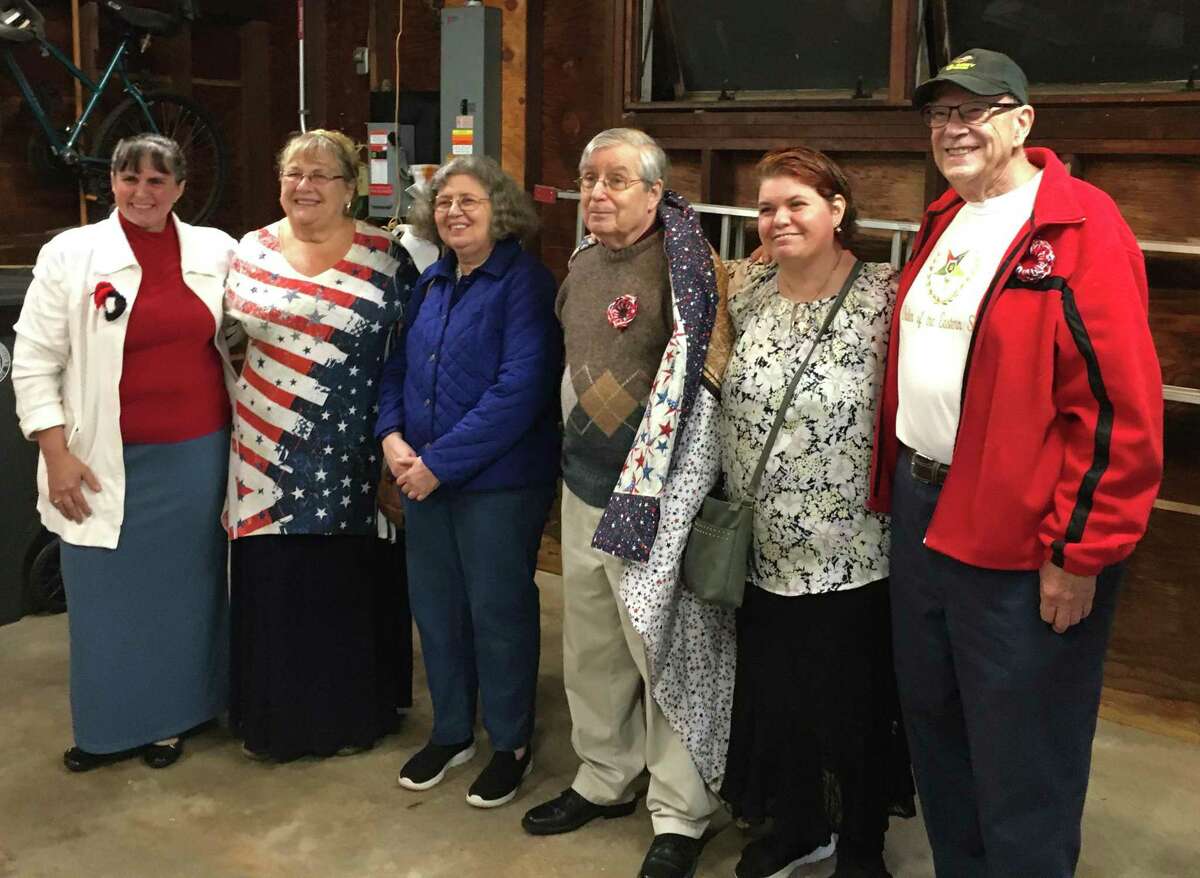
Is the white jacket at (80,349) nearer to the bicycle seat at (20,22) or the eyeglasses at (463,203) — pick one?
the eyeglasses at (463,203)

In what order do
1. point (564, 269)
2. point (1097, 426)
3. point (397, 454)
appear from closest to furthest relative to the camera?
point (1097, 426)
point (397, 454)
point (564, 269)

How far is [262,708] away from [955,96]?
80.5 inches

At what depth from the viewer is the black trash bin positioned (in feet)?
11.6

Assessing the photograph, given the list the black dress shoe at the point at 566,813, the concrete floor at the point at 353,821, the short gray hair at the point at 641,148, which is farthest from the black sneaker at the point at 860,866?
the short gray hair at the point at 641,148

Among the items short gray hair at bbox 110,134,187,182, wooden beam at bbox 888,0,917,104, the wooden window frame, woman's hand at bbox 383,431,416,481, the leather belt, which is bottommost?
woman's hand at bbox 383,431,416,481

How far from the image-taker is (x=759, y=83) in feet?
11.6

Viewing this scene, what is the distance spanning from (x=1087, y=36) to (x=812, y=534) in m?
1.57

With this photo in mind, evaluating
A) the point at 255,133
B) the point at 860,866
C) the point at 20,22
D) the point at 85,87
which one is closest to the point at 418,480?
the point at 860,866

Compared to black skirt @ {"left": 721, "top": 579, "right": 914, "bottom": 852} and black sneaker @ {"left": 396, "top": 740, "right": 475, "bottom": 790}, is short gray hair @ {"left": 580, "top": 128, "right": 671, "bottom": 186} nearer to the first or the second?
black skirt @ {"left": 721, "top": 579, "right": 914, "bottom": 852}

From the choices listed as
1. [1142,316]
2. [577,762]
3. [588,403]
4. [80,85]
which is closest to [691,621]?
[588,403]

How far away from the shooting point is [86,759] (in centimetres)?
296

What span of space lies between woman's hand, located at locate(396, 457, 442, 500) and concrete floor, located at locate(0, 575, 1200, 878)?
0.71 m

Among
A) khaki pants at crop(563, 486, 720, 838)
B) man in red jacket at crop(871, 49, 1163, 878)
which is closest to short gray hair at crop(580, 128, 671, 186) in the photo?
man in red jacket at crop(871, 49, 1163, 878)

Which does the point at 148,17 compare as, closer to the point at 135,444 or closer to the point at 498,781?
the point at 135,444
